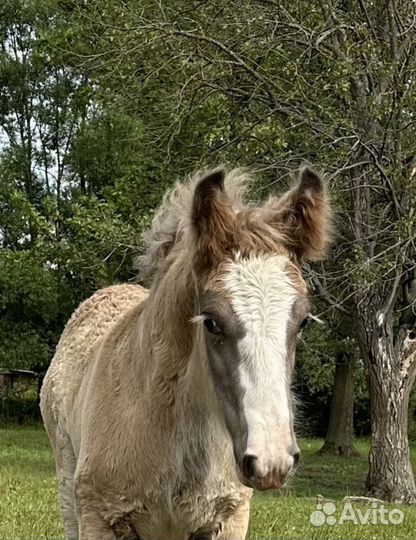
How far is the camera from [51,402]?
579cm

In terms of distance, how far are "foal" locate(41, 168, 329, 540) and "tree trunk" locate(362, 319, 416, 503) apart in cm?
863

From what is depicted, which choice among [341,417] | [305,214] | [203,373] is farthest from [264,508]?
[341,417]

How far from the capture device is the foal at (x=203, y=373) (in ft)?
9.91

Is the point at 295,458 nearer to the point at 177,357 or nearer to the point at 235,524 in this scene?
the point at 177,357

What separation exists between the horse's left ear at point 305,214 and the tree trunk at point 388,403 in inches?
360

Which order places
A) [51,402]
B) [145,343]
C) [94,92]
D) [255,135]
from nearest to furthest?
1. [145,343]
2. [51,402]
3. [255,135]
4. [94,92]

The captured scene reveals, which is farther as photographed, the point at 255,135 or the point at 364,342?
the point at 364,342

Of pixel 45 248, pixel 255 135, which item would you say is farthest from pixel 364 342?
pixel 45 248

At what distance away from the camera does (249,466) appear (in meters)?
2.86

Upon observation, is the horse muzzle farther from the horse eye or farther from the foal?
the horse eye

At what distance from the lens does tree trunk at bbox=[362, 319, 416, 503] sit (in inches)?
490

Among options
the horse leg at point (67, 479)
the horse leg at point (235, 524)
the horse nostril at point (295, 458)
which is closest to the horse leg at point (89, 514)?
the horse leg at point (235, 524)

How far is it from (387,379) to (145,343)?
9.16m

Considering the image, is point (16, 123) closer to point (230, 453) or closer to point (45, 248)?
point (45, 248)
